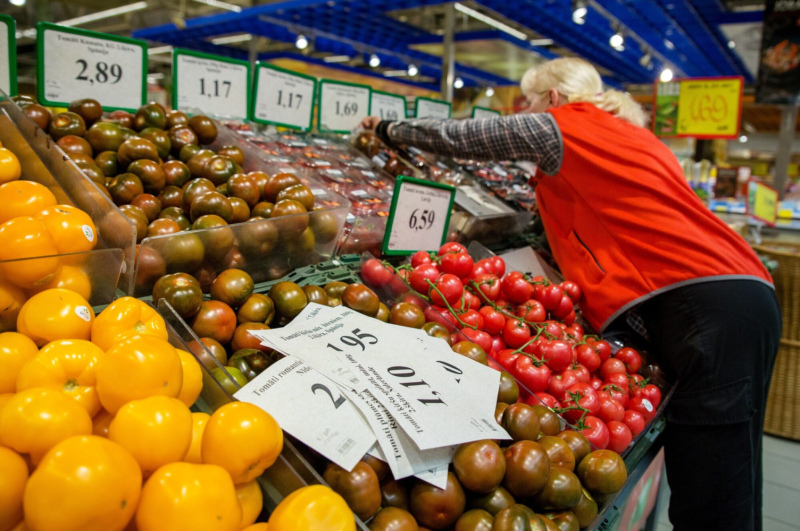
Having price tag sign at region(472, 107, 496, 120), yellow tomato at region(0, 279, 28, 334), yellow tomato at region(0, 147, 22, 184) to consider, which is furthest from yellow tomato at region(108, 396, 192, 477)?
price tag sign at region(472, 107, 496, 120)

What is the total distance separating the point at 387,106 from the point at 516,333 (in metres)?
2.69

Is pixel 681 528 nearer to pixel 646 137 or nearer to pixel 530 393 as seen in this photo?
pixel 530 393

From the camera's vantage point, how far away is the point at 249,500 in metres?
0.79

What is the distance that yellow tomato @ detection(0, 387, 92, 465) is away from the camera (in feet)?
2.18

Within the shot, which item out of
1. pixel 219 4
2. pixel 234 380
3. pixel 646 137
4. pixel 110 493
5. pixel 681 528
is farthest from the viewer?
pixel 219 4

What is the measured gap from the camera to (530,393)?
4.53 ft

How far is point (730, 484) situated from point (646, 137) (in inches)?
51.2

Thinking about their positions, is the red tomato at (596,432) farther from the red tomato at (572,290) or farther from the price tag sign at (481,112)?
the price tag sign at (481,112)

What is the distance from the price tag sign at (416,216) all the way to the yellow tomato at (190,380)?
1.05 m

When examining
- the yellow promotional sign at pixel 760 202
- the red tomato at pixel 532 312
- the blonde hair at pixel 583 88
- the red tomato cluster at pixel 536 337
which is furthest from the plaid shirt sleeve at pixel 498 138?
the yellow promotional sign at pixel 760 202

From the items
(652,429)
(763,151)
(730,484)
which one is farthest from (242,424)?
(763,151)

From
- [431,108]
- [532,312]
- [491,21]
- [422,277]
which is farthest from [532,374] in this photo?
[491,21]

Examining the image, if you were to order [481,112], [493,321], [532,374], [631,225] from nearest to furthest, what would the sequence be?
[532,374], [493,321], [631,225], [481,112]

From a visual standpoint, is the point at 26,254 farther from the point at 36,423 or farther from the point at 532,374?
the point at 532,374
